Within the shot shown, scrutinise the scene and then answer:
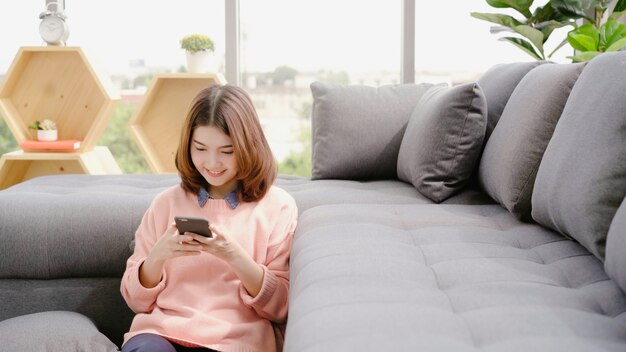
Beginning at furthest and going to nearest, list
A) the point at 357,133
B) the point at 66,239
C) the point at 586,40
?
the point at 586,40 < the point at 357,133 < the point at 66,239

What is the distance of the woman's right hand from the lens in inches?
62.8

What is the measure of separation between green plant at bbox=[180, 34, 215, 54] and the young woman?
2264 millimetres

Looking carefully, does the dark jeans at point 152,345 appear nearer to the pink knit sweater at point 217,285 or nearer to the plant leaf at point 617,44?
the pink knit sweater at point 217,285

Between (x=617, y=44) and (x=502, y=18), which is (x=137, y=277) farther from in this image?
(x=502, y=18)

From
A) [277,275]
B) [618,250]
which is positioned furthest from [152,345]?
[618,250]

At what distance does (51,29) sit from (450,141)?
2717mm

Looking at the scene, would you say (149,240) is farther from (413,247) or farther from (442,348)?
(442,348)

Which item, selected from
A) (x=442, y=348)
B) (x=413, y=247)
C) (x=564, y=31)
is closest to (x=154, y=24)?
(x=564, y=31)

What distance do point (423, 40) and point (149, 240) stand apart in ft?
9.66

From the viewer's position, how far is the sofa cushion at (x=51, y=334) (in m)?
1.91

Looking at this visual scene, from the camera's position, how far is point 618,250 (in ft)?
3.84

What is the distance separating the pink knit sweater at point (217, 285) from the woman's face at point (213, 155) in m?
0.11

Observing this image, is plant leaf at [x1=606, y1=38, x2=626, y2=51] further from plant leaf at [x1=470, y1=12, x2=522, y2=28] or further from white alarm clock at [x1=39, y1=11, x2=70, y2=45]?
white alarm clock at [x1=39, y1=11, x2=70, y2=45]

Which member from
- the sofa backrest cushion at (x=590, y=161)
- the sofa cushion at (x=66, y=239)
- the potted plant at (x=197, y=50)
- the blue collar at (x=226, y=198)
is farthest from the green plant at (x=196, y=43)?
the sofa backrest cushion at (x=590, y=161)
